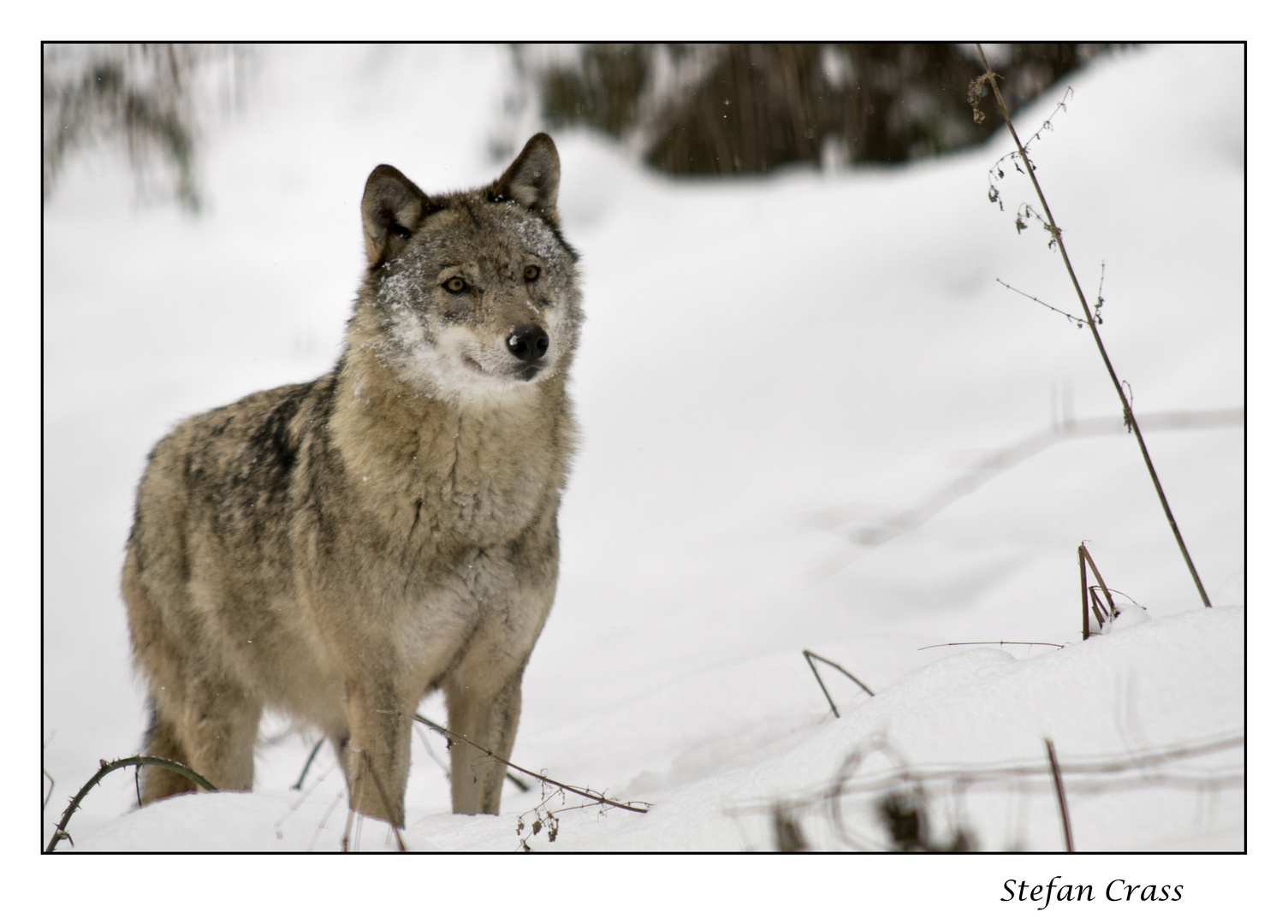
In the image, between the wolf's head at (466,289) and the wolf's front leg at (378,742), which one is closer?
the wolf's head at (466,289)

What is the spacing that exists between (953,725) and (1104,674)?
336mm

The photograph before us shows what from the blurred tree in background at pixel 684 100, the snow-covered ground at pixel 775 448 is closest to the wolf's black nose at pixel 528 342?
the snow-covered ground at pixel 775 448

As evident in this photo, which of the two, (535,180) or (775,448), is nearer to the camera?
(535,180)

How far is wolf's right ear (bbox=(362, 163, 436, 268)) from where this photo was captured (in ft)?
11.1

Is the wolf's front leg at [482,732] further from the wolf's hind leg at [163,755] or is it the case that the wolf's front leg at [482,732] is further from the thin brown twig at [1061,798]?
the thin brown twig at [1061,798]

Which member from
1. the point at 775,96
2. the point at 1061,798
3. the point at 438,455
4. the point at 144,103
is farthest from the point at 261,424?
the point at 775,96

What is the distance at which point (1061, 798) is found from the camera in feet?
5.92

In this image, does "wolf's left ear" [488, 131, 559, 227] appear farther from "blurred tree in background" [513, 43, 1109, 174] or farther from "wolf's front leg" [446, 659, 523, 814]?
"blurred tree in background" [513, 43, 1109, 174]

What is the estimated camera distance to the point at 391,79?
985 cm

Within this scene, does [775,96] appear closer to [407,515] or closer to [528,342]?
[528,342]

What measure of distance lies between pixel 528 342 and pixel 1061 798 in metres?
1.97

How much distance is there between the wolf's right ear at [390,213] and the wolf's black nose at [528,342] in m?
0.72

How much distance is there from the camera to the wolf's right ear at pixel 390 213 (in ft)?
11.1

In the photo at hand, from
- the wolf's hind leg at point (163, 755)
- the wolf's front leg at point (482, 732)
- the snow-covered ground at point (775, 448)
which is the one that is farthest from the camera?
the wolf's hind leg at point (163, 755)
